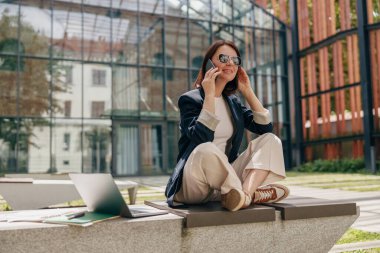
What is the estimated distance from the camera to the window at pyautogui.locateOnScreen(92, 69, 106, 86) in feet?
52.5

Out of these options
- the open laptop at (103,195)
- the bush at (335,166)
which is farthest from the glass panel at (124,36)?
the open laptop at (103,195)

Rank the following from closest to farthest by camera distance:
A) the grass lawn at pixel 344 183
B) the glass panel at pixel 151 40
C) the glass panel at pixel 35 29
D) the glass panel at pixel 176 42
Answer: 1. the grass lawn at pixel 344 183
2. the glass panel at pixel 35 29
3. the glass panel at pixel 151 40
4. the glass panel at pixel 176 42

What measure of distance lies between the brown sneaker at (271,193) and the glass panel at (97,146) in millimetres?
13480

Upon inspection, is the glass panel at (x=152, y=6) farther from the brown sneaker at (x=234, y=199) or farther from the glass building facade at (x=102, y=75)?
the brown sneaker at (x=234, y=199)

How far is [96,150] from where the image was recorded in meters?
15.6

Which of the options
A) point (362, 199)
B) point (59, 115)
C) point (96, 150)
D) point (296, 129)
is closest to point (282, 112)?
point (296, 129)

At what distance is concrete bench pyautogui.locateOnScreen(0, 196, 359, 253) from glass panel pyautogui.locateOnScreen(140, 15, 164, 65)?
48.8ft

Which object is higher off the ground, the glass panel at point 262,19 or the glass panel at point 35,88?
the glass panel at point 262,19

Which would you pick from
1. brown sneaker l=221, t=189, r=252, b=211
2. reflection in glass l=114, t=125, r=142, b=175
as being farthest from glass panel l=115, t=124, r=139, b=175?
brown sneaker l=221, t=189, r=252, b=211

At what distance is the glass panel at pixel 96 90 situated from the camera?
15797 mm

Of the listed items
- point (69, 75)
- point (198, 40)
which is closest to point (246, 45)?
point (198, 40)

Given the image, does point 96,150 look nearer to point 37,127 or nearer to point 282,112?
point 37,127

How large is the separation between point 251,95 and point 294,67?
17.9 meters

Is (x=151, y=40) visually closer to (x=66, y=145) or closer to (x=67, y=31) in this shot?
(x=67, y=31)
